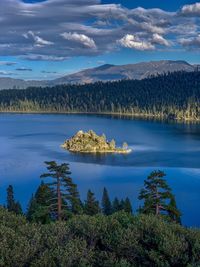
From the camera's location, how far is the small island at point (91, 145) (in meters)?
130

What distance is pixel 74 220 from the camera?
2283 cm

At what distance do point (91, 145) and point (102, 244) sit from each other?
112m

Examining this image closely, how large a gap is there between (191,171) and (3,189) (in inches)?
1533

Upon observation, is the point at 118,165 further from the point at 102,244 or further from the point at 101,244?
the point at 102,244

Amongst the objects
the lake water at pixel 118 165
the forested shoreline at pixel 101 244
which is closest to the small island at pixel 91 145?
the lake water at pixel 118 165

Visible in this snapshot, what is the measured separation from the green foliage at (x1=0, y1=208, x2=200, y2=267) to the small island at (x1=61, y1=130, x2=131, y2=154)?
104670 mm

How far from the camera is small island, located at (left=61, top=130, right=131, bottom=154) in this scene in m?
130

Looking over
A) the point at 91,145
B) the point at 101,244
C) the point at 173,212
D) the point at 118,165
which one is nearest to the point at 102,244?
the point at 101,244

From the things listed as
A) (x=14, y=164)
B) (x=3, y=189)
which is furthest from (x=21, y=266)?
(x=14, y=164)

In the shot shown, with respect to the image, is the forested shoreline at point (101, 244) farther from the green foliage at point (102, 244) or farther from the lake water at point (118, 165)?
the lake water at point (118, 165)

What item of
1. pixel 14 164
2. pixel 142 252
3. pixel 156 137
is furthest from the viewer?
pixel 156 137

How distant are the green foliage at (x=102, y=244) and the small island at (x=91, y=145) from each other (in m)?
105

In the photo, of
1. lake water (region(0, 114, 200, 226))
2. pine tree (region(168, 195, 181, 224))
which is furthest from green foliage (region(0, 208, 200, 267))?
lake water (region(0, 114, 200, 226))

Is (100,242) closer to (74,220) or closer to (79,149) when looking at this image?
(74,220)
